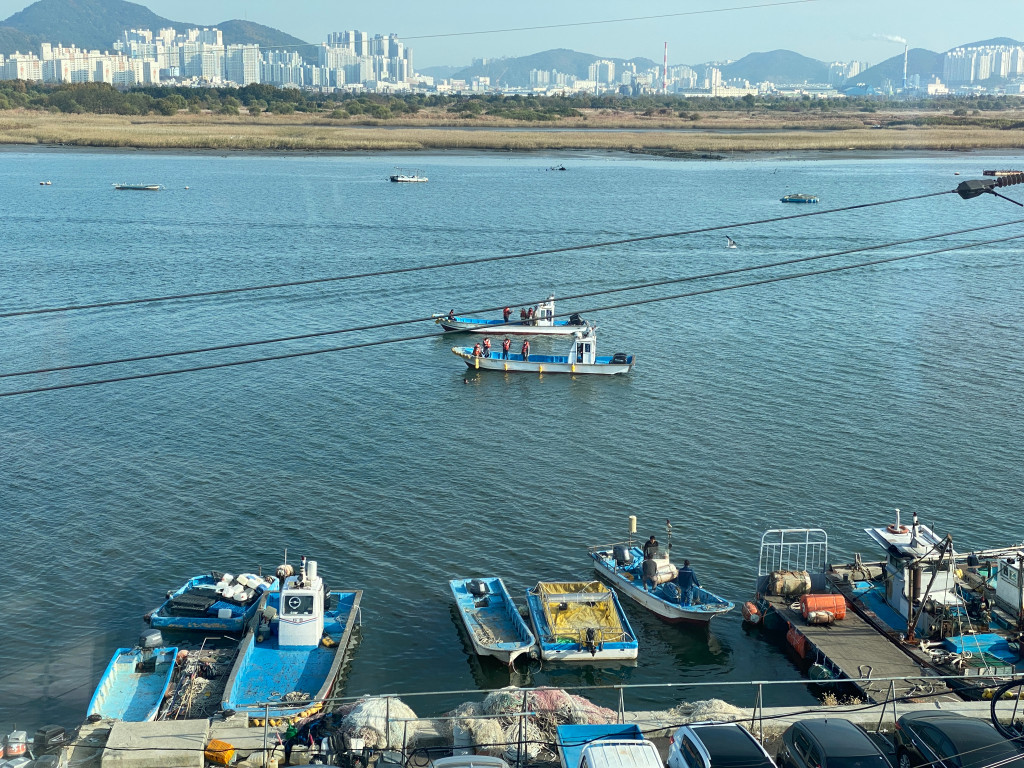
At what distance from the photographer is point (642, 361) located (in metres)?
42.8

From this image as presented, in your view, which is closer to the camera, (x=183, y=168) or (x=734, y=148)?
(x=183, y=168)

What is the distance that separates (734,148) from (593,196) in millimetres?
52266

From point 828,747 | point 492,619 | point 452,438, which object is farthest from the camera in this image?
point 452,438

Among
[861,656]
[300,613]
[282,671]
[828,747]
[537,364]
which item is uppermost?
[828,747]

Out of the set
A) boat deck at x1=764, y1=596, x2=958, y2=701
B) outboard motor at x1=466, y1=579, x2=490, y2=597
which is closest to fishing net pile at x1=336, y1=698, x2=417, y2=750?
outboard motor at x1=466, y1=579, x2=490, y2=597

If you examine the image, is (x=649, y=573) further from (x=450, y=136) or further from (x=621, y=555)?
(x=450, y=136)

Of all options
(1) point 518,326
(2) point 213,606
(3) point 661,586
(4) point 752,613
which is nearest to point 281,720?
(2) point 213,606

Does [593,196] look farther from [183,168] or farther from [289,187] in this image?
[183,168]

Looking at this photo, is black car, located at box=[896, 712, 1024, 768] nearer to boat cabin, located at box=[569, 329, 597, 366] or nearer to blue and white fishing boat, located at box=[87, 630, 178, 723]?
blue and white fishing boat, located at box=[87, 630, 178, 723]

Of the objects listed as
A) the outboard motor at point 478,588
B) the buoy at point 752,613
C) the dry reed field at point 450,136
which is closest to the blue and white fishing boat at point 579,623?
the outboard motor at point 478,588

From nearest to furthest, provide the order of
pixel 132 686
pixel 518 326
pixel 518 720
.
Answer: pixel 518 720, pixel 132 686, pixel 518 326

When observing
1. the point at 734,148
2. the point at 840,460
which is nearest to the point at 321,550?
the point at 840,460

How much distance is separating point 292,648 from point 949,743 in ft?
37.6

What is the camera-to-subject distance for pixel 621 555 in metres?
22.8
